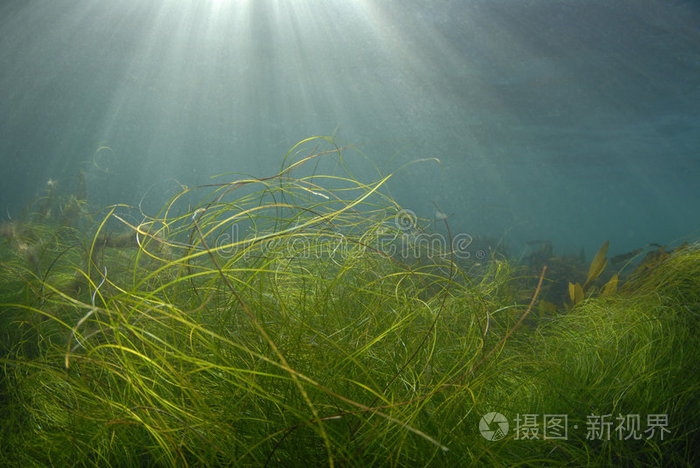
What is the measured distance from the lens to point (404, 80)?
25.1 m

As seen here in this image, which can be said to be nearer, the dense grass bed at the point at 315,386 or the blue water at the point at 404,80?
the dense grass bed at the point at 315,386

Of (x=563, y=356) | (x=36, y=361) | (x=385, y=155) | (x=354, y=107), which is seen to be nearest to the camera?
(x=36, y=361)

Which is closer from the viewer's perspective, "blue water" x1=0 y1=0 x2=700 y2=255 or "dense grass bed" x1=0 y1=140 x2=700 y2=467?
"dense grass bed" x1=0 y1=140 x2=700 y2=467

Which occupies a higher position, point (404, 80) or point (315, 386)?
point (315, 386)

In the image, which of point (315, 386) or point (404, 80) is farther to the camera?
point (404, 80)

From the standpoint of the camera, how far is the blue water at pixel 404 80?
15664mm

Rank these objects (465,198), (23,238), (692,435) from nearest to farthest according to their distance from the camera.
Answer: (692,435)
(23,238)
(465,198)

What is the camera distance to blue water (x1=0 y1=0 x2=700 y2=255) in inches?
617

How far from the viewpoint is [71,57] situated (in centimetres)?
2802

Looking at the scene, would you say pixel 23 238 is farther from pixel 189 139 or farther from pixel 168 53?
pixel 189 139

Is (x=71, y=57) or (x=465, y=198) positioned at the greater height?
(x=71, y=57)

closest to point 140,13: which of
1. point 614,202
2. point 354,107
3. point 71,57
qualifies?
point 71,57

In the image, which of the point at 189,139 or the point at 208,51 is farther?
the point at 189,139

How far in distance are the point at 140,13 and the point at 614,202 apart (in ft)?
220
